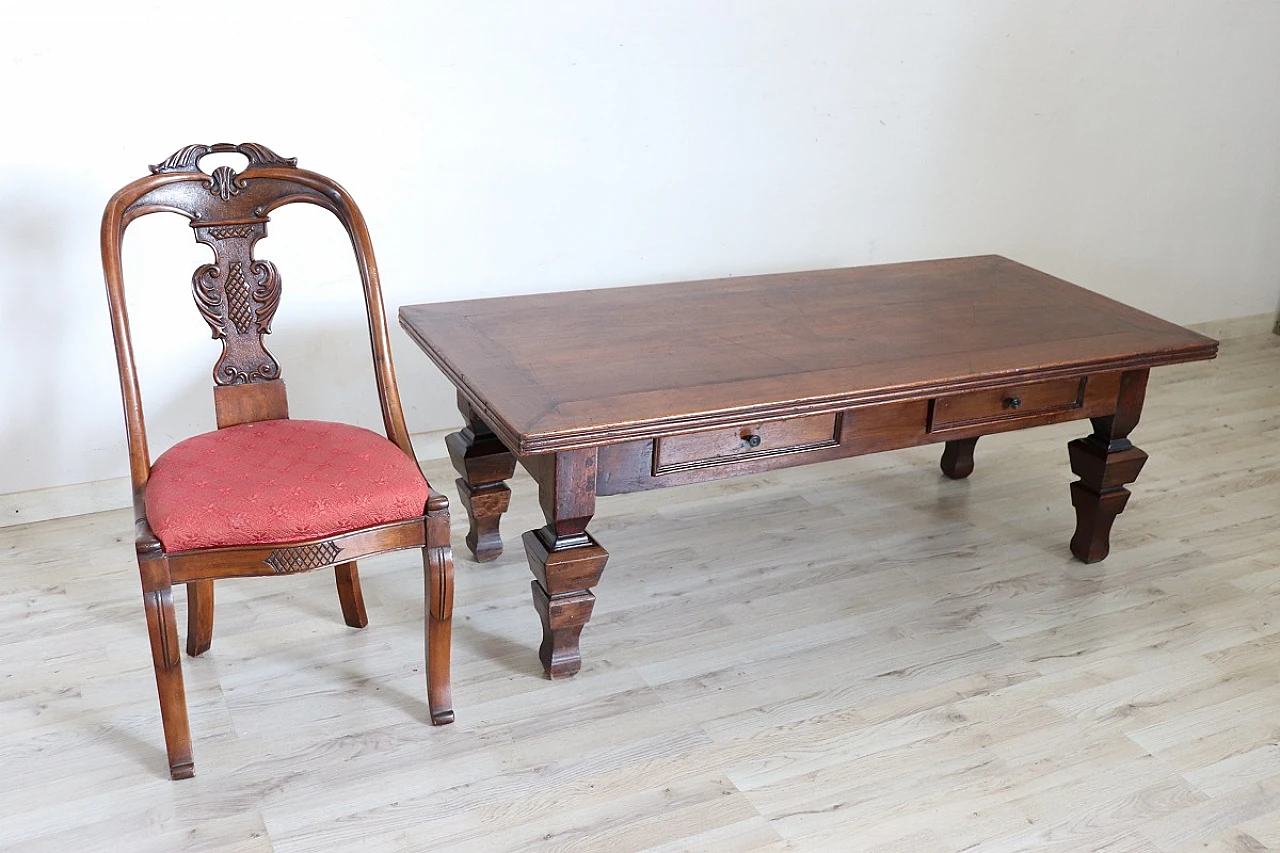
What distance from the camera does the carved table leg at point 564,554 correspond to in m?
1.98

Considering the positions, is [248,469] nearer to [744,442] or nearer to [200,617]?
[200,617]

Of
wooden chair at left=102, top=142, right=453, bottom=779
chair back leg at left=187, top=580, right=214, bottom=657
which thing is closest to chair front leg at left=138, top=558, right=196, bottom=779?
wooden chair at left=102, top=142, right=453, bottom=779

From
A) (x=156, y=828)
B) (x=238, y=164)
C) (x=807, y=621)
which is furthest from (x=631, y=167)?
(x=156, y=828)

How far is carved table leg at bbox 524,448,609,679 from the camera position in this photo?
198 centimetres

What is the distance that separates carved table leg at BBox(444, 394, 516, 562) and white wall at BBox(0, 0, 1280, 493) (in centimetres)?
57

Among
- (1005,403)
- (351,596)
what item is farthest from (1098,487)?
(351,596)

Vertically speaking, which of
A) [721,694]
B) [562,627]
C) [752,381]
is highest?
[752,381]

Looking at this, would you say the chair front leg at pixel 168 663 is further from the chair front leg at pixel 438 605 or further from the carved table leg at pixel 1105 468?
the carved table leg at pixel 1105 468

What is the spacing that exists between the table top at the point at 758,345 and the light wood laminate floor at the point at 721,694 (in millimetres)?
507

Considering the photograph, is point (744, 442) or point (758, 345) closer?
point (744, 442)

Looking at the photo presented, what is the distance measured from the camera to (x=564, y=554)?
6.69ft

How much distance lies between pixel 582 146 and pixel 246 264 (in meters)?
1.11

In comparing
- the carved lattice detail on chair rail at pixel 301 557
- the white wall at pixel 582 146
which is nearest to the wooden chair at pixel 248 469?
the carved lattice detail on chair rail at pixel 301 557

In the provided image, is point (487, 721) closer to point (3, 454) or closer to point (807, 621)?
point (807, 621)
